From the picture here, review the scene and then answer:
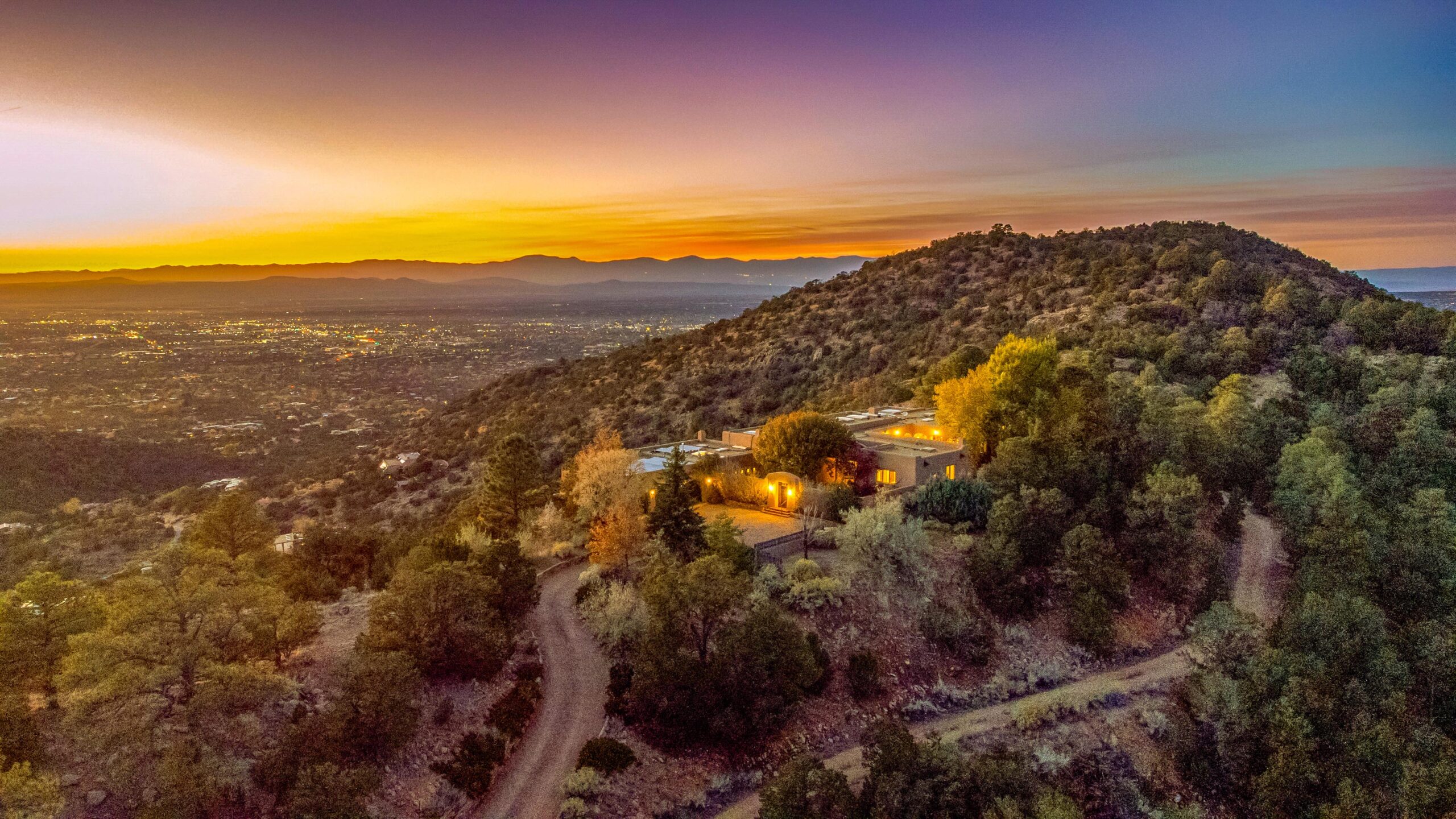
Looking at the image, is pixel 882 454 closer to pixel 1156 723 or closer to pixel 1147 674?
pixel 1147 674

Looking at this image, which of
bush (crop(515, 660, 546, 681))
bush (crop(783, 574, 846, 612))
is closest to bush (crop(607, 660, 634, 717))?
bush (crop(515, 660, 546, 681))

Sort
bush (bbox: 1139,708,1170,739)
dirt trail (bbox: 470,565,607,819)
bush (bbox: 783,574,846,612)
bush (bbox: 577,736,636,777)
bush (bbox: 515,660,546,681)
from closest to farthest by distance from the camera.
Answer: 1. dirt trail (bbox: 470,565,607,819)
2. bush (bbox: 577,736,636,777)
3. bush (bbox: 515,660,546,681)
4. bush (bbox: 1139,708,1170,739)
5. bush (bbox: 783,574,846,612)

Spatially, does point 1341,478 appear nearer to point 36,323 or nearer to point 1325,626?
point 1325,626

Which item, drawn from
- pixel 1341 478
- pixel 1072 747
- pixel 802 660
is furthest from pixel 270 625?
pixel 1341 478

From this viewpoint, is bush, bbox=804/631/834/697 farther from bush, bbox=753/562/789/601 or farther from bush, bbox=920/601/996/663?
bush, bbox=920/601/996/663

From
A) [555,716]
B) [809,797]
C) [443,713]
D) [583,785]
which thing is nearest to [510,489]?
[555,716]

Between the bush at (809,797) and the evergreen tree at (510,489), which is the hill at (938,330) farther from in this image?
the bush at (809,797)
